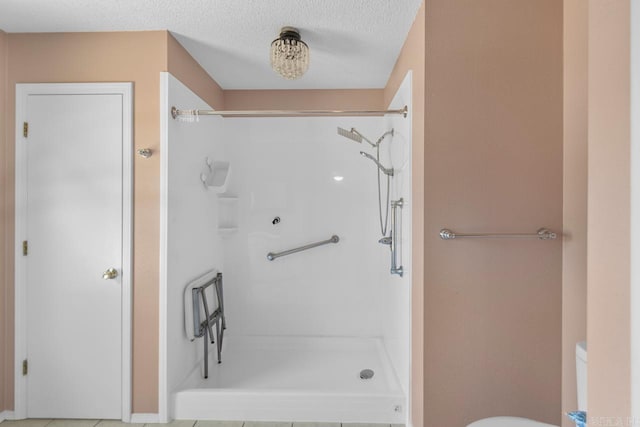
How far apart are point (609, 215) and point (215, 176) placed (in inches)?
103

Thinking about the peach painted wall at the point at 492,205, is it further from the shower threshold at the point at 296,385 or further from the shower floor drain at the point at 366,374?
the shower floor drain at the point at 366,374

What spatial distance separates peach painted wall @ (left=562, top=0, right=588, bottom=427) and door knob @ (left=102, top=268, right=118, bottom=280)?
2.45 metres

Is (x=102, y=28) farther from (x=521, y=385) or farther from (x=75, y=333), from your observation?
(x=521, y=385)

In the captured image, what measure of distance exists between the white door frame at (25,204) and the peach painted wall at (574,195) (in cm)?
236

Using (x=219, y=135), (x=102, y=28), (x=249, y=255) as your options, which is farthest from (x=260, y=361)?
(x=102, y=28)

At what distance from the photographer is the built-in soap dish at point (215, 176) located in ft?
9.12

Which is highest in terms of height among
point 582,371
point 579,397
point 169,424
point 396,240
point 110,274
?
point 396,240

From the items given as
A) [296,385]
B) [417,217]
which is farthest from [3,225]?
[417,217]

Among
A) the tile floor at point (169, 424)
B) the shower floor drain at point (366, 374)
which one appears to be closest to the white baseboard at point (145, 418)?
the tile floor at point (169, 424)

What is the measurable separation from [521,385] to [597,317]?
1332mm

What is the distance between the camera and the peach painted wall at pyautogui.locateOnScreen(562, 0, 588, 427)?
1640 mm

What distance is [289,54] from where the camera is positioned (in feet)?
6.96

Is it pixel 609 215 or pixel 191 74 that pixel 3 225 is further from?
pixel 609 215

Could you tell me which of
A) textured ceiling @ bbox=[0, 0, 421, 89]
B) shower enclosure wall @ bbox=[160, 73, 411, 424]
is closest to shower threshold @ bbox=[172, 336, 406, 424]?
shower enclosure wall @ bbox=[160, 73, 411, 424]
